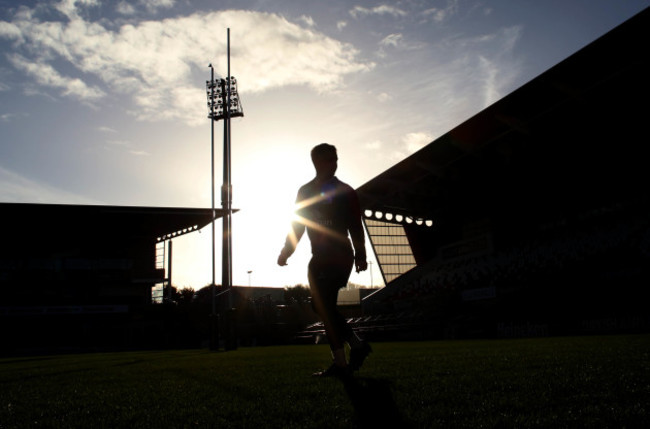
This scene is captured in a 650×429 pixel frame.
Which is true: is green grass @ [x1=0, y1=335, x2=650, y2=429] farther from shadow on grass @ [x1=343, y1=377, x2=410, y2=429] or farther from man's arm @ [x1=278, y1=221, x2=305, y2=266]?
man's arm @ [x1=278, y1=221, x2=305, y2=266]

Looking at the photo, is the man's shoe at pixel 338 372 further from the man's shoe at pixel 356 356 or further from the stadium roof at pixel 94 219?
the stadium roof at pixel 94 219

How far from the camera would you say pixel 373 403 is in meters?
2.84

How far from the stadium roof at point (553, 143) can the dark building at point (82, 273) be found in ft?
66.6

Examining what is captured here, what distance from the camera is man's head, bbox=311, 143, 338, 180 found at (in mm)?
4430

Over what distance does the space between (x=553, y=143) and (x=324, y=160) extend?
2205 centimetres

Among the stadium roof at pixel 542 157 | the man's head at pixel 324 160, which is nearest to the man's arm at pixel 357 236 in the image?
the man's head at pixel 324 160

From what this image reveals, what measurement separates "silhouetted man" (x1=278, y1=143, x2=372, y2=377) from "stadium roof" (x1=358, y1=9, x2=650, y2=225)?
15288 millimetres

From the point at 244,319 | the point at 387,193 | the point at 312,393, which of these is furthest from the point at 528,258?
the point at 312,393

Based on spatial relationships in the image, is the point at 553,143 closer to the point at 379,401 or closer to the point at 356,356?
the point at 356,356

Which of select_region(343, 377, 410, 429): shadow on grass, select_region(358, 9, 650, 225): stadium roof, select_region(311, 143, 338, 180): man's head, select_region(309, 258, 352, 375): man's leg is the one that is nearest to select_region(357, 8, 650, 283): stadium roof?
select_region(358, 9, 650, 225): stadium roof

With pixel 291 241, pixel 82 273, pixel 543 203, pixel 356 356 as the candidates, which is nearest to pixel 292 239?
pixel 291 241

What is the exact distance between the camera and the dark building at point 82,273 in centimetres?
3931

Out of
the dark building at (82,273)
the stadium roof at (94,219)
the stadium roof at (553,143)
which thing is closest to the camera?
the stadium roof at (553,143)

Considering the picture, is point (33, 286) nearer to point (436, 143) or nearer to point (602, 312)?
point (436, 143)
